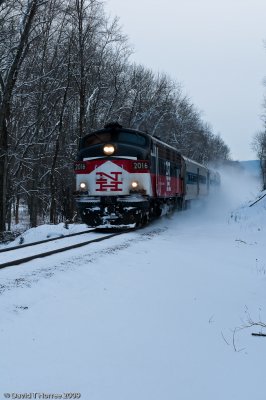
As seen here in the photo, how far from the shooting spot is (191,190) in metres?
24.9

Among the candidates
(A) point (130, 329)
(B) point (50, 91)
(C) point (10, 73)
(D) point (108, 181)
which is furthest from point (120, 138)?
(B) point (50, 91)

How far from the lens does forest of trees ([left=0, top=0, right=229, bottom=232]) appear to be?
19500mm

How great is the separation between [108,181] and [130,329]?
9.50 meters

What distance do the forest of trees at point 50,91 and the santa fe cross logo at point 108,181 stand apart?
625 centimetres

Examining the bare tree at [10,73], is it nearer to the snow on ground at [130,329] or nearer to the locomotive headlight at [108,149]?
the locomotive headlight at [108,149]

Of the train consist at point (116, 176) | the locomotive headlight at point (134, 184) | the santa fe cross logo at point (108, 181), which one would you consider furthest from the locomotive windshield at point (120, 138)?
the locomotive headlight at point (134, 184)

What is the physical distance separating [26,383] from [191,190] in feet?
71.7

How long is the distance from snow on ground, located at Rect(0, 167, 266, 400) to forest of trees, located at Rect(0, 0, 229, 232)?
12.8 meters

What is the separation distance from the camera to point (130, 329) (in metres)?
4.87

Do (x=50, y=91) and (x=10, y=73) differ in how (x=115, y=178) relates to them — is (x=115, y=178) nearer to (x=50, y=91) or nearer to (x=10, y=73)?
(x=10, y=73)

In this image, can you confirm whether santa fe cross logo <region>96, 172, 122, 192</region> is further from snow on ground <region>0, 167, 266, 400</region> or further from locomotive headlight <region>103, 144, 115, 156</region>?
snow on ground <region>0, 167, 266, 400</region>

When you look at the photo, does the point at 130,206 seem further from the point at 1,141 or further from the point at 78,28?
the point at 78,28

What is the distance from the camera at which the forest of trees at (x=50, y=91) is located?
19.5 metres

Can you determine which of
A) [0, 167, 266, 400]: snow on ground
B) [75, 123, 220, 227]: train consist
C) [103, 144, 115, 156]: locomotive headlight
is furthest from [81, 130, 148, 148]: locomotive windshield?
[0, 167, 266, 400]: snow on ground
